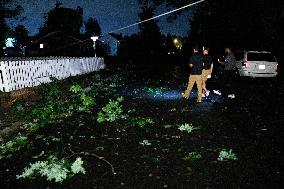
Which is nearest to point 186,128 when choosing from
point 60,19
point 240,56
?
point 240,56

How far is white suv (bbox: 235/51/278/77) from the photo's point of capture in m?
18.1

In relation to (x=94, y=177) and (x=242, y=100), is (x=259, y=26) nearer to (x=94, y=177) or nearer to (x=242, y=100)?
(x=242, y=100)

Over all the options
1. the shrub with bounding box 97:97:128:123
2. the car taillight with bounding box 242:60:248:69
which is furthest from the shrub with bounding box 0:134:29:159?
the car taillight with bounding box 242:60:248:69

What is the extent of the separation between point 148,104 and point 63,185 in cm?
719

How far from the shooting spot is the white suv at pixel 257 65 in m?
18.1

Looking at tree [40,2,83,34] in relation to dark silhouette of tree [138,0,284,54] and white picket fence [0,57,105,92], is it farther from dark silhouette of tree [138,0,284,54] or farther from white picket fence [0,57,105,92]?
white picket fence [0,57,105,92]

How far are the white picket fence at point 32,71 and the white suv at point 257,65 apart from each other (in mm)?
10252

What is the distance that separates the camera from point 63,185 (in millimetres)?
4941

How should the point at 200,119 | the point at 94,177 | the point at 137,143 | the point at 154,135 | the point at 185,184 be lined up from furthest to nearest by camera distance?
1. the point at 200,119
2. the point at 154,135
3. the point at 137,143
4. the point at 94,177
5. the point at 185,184

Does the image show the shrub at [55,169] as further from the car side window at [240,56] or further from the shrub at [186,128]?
the car side window at [240,56]

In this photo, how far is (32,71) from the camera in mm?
15133

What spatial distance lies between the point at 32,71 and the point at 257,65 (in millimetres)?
11564

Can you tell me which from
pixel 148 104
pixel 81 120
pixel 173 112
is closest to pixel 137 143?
pixel 81 120

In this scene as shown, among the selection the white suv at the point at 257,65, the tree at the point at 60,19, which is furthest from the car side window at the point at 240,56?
the tree at the point at 60,19
